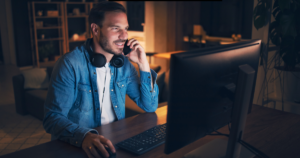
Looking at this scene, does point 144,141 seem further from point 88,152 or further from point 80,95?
point 80,95

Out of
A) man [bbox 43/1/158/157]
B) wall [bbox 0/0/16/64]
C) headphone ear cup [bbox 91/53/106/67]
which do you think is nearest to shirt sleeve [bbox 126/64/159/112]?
man [bbox 43/1/158/157]

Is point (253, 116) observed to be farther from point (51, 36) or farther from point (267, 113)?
point (51, 36)

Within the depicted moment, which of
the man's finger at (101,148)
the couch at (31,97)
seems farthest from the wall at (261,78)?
the man's finger at (101,148)

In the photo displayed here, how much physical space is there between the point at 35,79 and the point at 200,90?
331cm

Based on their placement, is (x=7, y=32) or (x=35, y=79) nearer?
(x=35, y=79)

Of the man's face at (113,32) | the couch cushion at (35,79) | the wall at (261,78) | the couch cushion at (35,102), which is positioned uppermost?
the man's face at (113,32)

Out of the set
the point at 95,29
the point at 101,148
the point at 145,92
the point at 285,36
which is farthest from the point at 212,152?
the point at 285,36

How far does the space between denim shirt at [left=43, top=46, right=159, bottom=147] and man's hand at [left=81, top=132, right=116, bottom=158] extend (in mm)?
51

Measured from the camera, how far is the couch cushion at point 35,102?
3268 mm

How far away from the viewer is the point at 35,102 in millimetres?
3348

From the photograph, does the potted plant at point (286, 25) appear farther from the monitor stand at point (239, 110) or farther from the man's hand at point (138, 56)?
the monitor stand at point (239, 110)

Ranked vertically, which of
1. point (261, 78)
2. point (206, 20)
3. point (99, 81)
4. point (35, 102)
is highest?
point (206, 20)

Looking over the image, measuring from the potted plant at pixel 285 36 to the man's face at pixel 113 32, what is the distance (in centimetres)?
142

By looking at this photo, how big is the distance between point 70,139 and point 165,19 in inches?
218
